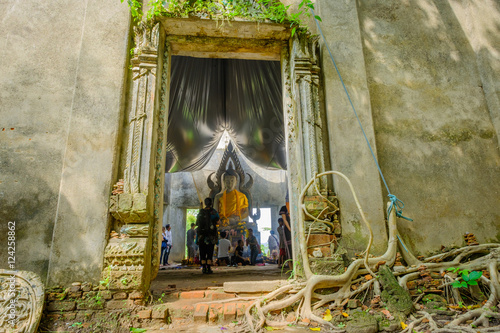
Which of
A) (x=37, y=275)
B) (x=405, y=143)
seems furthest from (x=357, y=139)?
(x=37, y=275)

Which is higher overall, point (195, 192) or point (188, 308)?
point (195, 192)

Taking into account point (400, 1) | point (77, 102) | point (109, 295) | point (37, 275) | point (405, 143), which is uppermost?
point (400, 1)

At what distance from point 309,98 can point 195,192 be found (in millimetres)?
12693

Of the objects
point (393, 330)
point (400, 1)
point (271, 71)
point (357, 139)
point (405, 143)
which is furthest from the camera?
point (271, 71)

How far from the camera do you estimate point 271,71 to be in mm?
6258

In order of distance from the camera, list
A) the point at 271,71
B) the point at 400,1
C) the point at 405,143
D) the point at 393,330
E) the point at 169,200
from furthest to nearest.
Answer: the point at 169,200 → the point at 271,71 → the point at 400,1 → the point at 405,143 → the point at 393,330

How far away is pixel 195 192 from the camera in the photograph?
52.9 feet

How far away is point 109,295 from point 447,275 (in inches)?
146

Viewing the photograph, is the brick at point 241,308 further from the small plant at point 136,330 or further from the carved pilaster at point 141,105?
the carved pilaster at point 141,105

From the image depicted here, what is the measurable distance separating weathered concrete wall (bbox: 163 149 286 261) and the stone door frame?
419 inches

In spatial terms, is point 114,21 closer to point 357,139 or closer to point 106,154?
point 106,154

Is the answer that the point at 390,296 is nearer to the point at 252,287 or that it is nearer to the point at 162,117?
the point at 252,287

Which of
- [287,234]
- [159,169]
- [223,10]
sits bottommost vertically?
[287,234]

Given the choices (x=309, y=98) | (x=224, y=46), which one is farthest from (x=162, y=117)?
(x=309, y=98)
